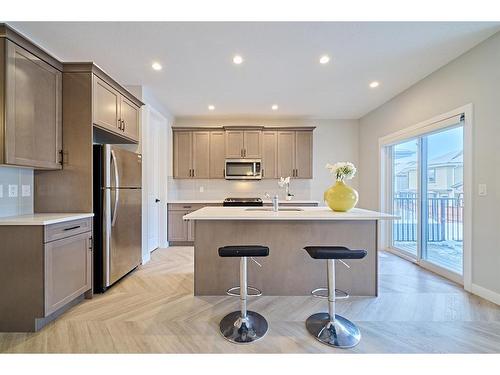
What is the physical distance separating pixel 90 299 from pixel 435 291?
11.9 ft

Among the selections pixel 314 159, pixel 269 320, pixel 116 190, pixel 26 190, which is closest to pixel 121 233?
pixel 116 190

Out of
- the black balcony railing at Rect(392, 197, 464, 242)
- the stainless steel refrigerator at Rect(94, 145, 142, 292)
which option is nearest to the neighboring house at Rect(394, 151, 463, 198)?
the black balcony railing at Rect(392, 197, 464, 242)

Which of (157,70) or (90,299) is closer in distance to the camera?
(90,299)

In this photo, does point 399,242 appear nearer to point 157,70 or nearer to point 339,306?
point 339,306

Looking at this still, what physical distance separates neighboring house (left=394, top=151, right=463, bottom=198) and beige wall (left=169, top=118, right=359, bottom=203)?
1255 millimetres

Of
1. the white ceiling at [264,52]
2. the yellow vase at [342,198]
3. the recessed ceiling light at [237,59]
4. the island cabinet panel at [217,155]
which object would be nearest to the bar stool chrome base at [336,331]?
the yellow vase at [342,198]

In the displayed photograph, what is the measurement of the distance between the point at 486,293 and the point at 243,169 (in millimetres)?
3826

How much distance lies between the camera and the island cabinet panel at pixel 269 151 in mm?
5199

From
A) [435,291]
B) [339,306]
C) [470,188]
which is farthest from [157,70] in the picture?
[435,291]

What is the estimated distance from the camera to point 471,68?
2736 mm

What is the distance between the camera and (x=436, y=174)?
3.56m

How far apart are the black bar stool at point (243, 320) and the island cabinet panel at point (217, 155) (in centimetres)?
327

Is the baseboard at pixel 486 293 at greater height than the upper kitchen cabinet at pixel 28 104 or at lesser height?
lesser

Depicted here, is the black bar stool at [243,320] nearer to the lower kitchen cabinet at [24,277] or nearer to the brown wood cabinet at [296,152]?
the lower kitchen cabinet at [24,277]
